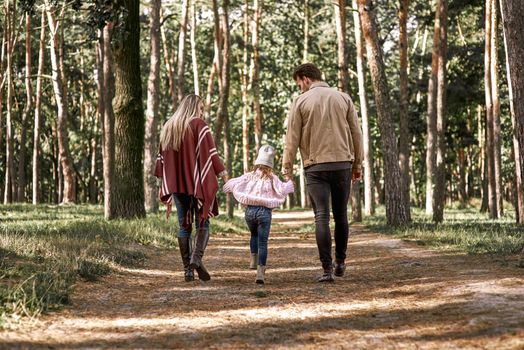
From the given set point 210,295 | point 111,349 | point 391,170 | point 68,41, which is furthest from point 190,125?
point 68,41

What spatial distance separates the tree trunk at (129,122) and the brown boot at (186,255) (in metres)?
7.47

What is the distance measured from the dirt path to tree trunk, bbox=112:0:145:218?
21.1 feet

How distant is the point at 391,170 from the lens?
54.5ft

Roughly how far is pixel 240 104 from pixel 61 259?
33867 mm

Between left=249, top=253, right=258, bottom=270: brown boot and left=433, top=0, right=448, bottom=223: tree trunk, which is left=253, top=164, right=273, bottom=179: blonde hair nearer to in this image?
left=249, top=253, right=258, bottom=270: brown boot

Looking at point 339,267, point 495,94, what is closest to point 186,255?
point 339,267

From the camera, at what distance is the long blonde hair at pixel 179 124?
8.28 meters

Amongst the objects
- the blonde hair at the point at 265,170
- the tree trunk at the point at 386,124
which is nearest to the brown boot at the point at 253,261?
the blonde hair at the point at 265,170

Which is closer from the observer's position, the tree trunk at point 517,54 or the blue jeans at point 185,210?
the blue jeans at point 185,210

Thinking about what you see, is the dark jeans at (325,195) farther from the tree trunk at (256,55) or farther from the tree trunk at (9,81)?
the tree trunk at (9,81)

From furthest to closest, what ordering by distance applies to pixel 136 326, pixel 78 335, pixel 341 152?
pixel 341 152 → pixel 136 326 → pixel 78 335

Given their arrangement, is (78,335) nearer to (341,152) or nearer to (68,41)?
(341,152)

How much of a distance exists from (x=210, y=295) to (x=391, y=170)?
10.2 meters

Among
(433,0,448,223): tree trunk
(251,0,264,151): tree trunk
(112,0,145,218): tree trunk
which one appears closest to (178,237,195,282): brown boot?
(112,0,145,218): tree trunk
